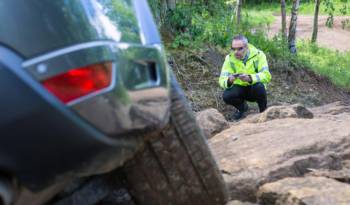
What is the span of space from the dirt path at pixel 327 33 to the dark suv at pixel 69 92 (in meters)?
20.4

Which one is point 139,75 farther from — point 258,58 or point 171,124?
point 258,58

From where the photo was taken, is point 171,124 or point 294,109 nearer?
point 171,124

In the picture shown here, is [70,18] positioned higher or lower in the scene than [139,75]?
higher

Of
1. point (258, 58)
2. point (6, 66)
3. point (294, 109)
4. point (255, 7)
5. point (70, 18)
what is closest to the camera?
point (6, 66)

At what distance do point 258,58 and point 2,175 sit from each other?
21.8 ft

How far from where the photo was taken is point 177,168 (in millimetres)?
2807

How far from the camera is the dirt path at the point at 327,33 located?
77.0 feet

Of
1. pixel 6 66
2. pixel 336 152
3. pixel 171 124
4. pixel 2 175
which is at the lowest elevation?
pixel 336 152

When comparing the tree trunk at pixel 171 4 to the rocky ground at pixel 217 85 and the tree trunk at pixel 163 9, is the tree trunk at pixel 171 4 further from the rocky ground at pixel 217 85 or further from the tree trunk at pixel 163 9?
the rocky ground at pixel 217 85

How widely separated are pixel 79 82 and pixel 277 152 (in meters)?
2.34

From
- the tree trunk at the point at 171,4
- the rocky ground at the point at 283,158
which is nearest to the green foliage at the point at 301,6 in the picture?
the tree trunk at the point at 171,4

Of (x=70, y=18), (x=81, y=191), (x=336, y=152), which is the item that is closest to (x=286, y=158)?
(x=336, y=152)

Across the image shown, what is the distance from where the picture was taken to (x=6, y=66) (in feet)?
5.97

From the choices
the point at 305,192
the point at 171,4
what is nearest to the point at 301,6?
the point at 171,4
